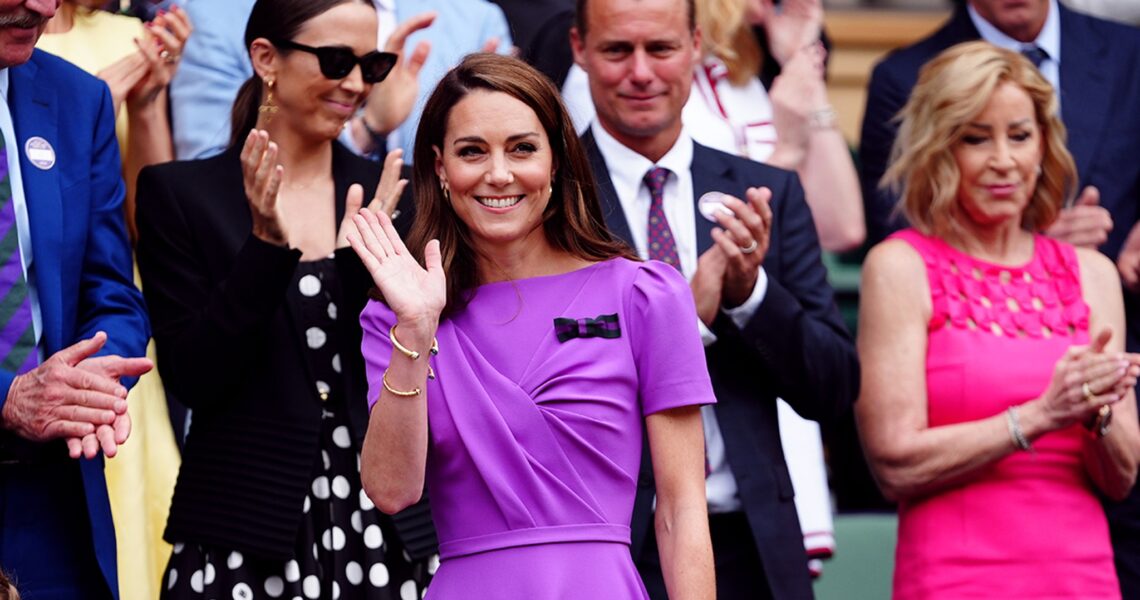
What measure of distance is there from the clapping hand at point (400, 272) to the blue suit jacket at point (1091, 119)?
96.3 inches

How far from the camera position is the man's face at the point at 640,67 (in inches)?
195

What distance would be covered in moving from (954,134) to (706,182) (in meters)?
0.87

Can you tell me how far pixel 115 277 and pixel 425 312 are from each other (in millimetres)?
1218

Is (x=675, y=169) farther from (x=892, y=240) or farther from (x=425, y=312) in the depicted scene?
(x=425, y=312)

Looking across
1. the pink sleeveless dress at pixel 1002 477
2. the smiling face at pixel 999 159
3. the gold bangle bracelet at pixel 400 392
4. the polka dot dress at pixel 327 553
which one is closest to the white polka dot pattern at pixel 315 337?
the polka dot dress at pixel 327 553

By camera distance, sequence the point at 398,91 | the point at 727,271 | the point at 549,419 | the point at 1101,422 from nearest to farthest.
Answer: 1. the point at 549,419
2. the point at 727,271
3. the point at 1101,422
4. the point at 398,91

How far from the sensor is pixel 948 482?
5.13 metres

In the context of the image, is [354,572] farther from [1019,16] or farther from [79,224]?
[1019,16]

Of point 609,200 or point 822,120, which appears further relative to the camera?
point 822,120

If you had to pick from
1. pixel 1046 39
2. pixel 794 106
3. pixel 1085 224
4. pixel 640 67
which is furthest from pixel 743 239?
pixel 1046 39

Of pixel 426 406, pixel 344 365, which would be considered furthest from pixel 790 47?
pixel 426 406

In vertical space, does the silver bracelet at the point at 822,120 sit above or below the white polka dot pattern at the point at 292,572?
above

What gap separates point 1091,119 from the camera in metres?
6.00

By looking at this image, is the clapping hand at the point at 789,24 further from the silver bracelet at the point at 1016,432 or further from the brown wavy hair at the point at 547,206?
the brown wavy hair at the point at 547,206
